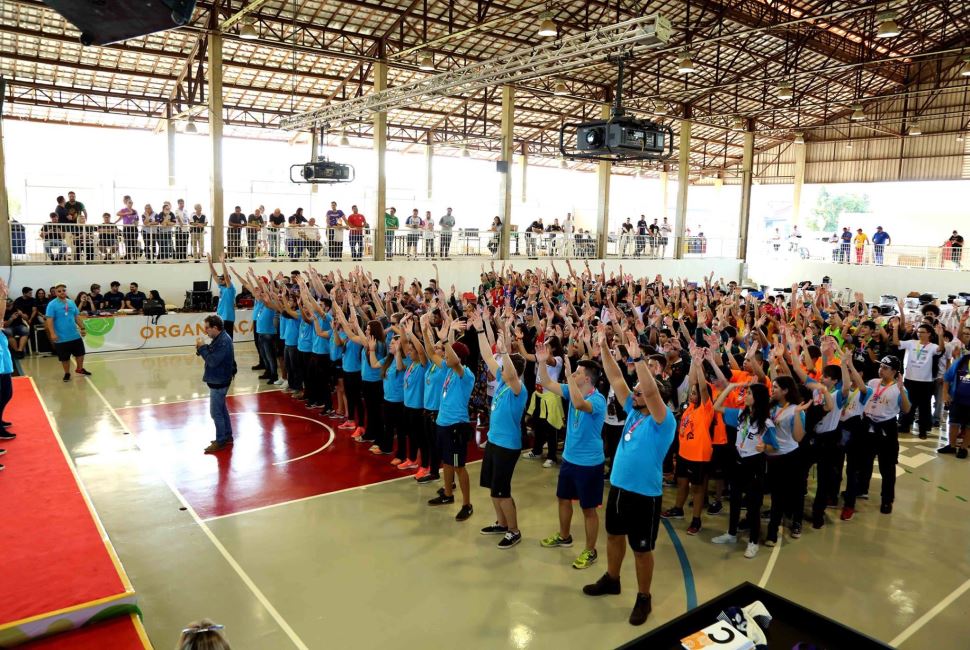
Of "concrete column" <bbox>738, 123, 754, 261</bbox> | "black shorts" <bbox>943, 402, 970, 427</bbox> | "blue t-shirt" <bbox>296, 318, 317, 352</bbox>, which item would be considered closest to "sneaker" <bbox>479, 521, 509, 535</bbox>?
"blue t-shirt" <bbox>296, 318, 317, 352</bbox>

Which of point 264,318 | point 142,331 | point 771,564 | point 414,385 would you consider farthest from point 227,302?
point 771,564

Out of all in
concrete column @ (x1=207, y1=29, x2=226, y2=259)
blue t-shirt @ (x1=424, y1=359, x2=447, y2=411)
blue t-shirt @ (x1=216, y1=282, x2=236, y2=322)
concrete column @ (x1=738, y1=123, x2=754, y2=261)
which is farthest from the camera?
concrete column @ (x1=738, y1=123, x2=754, y2=261)

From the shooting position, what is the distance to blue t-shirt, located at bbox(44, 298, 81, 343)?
1115 cm

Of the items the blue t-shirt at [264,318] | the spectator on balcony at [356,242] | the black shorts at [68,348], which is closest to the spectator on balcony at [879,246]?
the spectator on balcony at [356,242]

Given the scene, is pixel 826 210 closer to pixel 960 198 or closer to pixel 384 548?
pixel 960 198

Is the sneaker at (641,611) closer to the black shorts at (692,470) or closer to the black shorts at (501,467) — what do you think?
the black shorts at (501,467)

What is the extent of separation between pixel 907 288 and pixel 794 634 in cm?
2652

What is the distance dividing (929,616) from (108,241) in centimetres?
1636

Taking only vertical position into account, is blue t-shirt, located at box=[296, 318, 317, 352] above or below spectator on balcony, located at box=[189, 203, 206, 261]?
below

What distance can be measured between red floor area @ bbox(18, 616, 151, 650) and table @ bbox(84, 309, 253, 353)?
36.9 ft

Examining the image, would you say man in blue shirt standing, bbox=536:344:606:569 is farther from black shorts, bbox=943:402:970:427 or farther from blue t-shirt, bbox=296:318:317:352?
black shorts, bbox=943:402:970:427

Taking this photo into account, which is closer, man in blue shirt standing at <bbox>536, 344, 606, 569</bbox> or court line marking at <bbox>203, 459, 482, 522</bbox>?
man in blue shirt standing at <bbox>536, 344, 606, 569</bbox>

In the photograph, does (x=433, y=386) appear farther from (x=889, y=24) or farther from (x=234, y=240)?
(x=234, y=240)

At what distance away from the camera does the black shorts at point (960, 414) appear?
8469 mm
